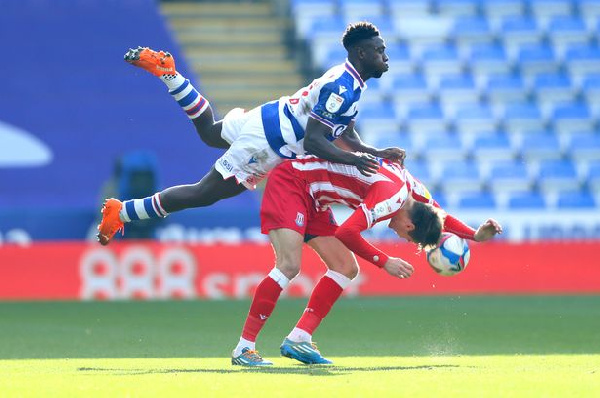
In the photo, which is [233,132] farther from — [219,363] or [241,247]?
[241,247]

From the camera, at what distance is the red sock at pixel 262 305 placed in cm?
810

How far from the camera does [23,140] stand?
20312mm

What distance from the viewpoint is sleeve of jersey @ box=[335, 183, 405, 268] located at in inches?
304

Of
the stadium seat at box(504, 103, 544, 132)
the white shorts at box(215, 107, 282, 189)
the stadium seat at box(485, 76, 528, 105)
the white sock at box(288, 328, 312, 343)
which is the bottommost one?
the white sock at box(288, 328, 312, 343)

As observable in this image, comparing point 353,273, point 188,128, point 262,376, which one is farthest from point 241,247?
point 262,376

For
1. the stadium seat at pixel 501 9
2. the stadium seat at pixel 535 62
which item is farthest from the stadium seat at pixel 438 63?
the stadium seat at pixel 501 9

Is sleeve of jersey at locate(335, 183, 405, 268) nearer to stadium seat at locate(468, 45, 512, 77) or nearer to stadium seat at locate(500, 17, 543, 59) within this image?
stadium seat at locate(468, 45, 512, 77)

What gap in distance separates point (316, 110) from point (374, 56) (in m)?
0.59

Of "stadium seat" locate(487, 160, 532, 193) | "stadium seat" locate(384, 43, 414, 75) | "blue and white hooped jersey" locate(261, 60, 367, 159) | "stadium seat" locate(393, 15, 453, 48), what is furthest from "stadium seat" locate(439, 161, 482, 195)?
"blue and white hooped jersey" locate(261, 60, 367, 159)

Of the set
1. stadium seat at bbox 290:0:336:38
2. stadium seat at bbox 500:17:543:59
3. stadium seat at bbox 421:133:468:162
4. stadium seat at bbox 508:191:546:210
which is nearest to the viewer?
stadium seat at bbox 508:191:546:210

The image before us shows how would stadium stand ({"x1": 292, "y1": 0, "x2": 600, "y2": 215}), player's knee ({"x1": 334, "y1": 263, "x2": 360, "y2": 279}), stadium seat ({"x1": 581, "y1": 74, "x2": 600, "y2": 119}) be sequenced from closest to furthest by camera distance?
player's knee ({"x1": 334, "y1": 263, "x2": 360, "y2": 279})
stadium stand ({"x1": 292, "y1": 0, "x2": 600, "y2": 215})
stadium seat ({"x1": 581, "y1": 74, "x2": 600, "y2": 119})

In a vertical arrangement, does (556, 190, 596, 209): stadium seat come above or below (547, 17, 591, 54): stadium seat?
below

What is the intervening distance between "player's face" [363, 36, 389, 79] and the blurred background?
821 cm

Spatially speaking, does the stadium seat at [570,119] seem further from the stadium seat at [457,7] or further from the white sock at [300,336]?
the white sock at [300,336]
